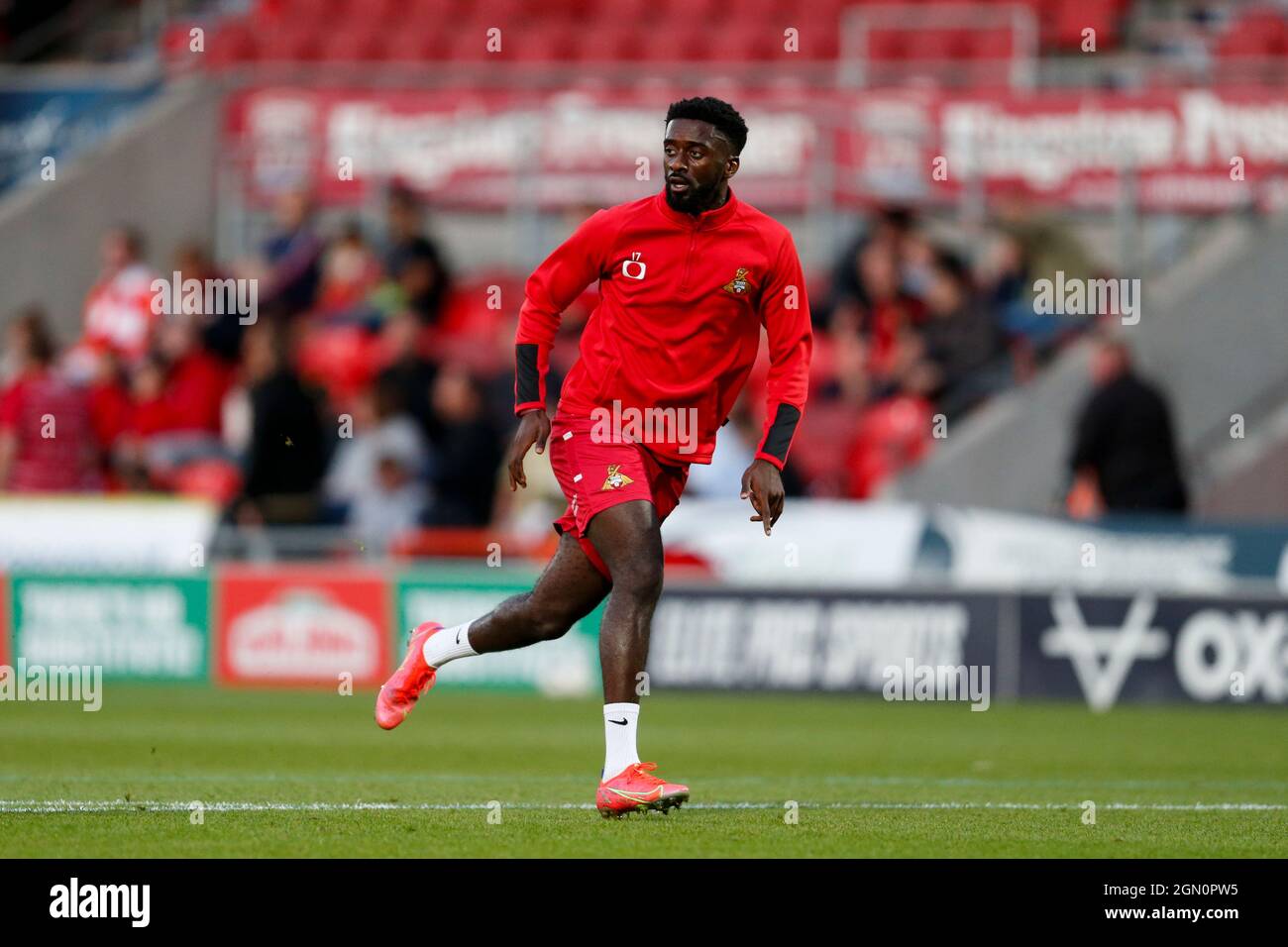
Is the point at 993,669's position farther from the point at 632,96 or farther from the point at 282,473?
the point at 632,96

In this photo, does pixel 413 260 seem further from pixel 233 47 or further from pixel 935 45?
pixel 935 45

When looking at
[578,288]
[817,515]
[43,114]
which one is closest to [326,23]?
[43,114]

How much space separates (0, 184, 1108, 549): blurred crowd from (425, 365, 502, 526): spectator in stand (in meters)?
0.02

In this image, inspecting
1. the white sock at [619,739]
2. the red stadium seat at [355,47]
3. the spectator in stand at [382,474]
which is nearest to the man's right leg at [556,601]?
the white sock at [619,739]

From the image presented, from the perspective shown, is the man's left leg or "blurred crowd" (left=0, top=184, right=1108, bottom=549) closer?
the man's left leg

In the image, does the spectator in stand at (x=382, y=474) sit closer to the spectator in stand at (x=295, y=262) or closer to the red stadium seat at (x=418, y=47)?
the spectator in stand at (x=295, y=262)

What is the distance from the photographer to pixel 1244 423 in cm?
1905

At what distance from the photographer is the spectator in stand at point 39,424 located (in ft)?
62.4

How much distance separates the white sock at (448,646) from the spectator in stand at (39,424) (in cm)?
1056

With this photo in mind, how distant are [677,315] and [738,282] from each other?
25cm

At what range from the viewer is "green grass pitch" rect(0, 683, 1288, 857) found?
770 centimetres

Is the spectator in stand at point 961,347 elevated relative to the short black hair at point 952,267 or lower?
lower

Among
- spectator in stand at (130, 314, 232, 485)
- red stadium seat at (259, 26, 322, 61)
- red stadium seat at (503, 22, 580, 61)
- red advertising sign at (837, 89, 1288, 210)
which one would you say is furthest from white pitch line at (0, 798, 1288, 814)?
red stadium seat at (259, 26, 322, 61)

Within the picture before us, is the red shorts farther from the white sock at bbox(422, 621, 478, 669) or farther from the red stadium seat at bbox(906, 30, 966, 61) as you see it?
the red stadium seat at bbox(906, 30, 966, 61)
